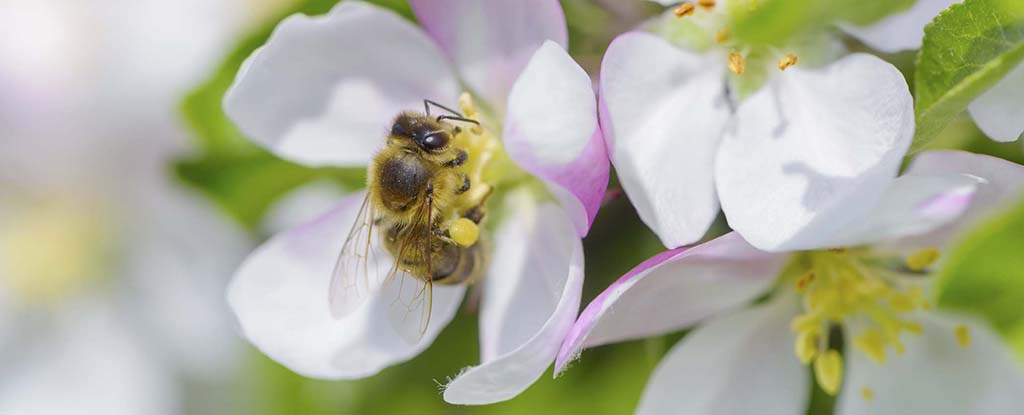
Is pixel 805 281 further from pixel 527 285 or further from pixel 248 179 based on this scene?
pixel 248 179

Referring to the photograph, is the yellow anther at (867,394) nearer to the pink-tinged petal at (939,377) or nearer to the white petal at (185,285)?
the pink-tinged petal at (939,377)

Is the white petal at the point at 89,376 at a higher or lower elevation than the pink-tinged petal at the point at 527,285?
lower

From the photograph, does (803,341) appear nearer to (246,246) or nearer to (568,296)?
(568,296)

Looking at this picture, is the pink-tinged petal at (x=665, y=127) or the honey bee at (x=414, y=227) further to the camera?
the honey bee at (x=414, y=227)

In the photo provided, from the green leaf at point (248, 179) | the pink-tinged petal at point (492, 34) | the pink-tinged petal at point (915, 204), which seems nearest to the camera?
the pink-tinged petal at point (915, 204)

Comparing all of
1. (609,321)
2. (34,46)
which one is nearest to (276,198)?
(609,321)

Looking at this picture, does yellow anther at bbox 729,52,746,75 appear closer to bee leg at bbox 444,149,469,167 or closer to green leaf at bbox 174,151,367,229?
bee leg at bbox 444,149,469,167

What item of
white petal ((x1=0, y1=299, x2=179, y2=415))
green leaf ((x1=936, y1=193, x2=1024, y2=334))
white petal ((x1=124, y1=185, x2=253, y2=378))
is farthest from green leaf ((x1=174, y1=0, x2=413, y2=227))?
green leaf ((x1=936, y1=193, x2=1024, y2=334))

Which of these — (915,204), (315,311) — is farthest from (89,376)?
(915,204)

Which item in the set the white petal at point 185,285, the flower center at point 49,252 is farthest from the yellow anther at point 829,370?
the flower center at point 49,252
